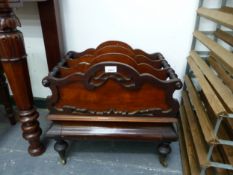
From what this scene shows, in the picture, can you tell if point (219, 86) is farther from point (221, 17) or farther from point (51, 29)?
point (51, 29)

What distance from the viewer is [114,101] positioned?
79 centimetres

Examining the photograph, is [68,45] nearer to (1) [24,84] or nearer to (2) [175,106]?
(1) [24,84]

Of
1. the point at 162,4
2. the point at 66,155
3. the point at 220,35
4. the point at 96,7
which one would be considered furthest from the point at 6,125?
the point at 220,35

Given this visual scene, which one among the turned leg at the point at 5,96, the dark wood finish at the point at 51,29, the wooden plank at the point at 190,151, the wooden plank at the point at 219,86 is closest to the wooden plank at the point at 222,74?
the wooden plank at the point at 219,86

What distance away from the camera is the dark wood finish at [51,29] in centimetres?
100

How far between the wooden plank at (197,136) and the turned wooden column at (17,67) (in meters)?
0.68

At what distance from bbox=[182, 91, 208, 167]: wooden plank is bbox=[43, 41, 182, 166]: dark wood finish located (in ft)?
0.29

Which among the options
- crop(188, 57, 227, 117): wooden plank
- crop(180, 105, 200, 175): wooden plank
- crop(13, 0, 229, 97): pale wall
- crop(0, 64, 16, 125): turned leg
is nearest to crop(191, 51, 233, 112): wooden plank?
crop(188, 57, 227, 117): wooden plank

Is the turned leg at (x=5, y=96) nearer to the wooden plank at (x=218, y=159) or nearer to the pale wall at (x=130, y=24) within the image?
the pale wall at (x=130, y=24)

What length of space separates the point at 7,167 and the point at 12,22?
2.09ft

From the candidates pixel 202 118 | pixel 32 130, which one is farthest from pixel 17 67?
pixel 202 118

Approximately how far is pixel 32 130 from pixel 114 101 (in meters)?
0.41

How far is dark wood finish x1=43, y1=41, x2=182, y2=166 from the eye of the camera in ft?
2.45

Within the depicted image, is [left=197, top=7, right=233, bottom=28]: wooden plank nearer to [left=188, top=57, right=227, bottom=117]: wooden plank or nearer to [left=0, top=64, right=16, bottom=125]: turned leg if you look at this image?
[left=188, top=57, right=227, bottom=117]: wooden plank
